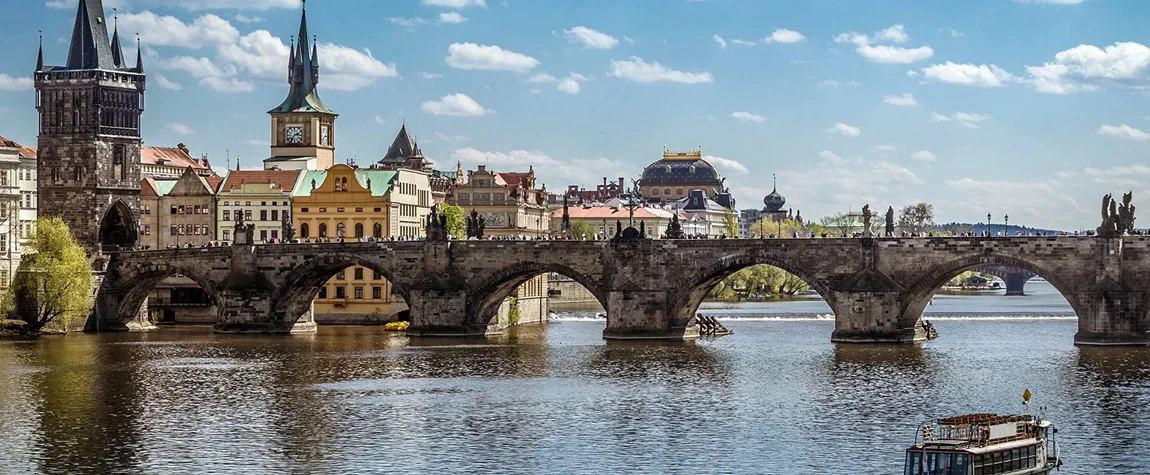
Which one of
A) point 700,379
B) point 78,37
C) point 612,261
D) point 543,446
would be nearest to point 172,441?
point 543,446

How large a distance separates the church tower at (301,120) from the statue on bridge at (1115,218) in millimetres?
85316

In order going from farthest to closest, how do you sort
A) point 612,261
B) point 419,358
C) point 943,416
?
1. point 612,261
2. point 419,358
3. point 943,416

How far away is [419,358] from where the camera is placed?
118125mm

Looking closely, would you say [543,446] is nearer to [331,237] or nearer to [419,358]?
[419,358]

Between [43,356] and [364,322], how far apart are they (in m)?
42.1

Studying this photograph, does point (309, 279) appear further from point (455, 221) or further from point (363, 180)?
point (455, 221)

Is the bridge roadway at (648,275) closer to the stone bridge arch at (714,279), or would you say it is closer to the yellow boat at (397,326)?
the stone bridge arch at (714,279)

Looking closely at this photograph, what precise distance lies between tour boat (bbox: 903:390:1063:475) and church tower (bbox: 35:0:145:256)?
95.8m

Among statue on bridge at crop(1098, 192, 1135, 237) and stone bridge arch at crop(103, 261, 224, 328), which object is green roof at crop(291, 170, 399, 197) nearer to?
stone bridge arch at crop(103, 261, 224, 328)

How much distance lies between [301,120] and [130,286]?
38.8 meters

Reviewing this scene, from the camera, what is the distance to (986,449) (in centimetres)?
6656

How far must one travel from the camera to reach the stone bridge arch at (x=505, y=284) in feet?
438

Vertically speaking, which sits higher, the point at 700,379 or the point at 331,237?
the point at 331,237

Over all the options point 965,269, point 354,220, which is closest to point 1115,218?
point 965,269
